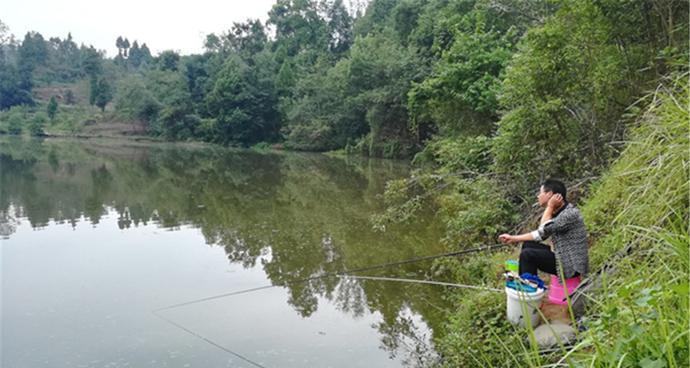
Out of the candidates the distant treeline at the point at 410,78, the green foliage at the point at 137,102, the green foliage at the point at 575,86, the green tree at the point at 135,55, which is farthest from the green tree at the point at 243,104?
the green tree at the point at 135,55

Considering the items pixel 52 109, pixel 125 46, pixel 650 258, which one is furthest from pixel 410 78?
pixel 125 46

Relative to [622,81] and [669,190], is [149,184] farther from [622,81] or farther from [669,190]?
[669,190]

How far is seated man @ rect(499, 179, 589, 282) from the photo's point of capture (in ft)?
11.1

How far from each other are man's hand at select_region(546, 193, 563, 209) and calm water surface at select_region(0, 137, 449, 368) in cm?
167

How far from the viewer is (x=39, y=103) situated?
1927 inches

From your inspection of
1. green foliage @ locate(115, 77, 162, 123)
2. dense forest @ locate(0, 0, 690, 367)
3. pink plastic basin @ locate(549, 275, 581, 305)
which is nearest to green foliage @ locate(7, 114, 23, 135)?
dense forest @ locate(0, 0, 690, 367)

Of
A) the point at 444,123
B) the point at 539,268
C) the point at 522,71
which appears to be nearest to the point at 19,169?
the point at 444,123

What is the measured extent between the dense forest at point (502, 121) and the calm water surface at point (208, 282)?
0.66 m

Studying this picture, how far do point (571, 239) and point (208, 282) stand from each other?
15.3 ft

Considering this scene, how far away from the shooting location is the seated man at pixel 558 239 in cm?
340

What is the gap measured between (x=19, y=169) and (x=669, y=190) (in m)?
21.7

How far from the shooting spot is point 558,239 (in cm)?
344

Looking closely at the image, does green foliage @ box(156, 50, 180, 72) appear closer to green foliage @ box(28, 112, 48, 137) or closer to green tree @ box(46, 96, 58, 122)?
green tree @ box(46, 96, 58, 122)

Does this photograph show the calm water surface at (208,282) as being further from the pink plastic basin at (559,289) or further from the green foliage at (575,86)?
the green foliage at (575,86)
